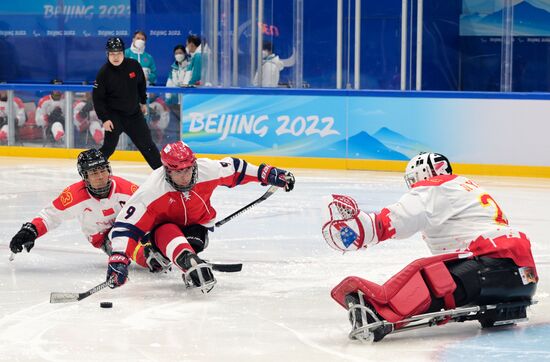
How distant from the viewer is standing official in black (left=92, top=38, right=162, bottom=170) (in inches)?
389

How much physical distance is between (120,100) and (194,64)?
3723mm

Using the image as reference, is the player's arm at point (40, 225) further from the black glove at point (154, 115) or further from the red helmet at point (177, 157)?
the black glove at point (154, 115)

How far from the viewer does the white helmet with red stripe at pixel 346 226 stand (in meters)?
4.39

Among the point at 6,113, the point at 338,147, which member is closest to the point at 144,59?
the point at 6,113

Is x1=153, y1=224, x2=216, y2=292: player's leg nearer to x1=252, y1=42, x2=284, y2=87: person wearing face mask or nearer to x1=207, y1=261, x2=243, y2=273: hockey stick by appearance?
x1=207, y1=261, x2=243, y2=273: hockey stick

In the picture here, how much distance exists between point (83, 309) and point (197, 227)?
927mm

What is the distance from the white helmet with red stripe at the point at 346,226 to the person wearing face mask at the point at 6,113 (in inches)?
379

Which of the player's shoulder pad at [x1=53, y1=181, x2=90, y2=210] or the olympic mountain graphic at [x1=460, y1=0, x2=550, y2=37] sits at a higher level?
the olympic mountain graphic at [x1=460, y1=0, x2=550, y2=37]

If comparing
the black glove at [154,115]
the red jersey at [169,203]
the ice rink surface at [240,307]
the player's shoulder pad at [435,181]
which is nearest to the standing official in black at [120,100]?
the ice rink surface at [240,307]

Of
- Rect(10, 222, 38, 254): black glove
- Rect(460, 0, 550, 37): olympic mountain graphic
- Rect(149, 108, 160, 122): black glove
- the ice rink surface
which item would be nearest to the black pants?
the ice rink surface

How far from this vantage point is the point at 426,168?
187 inches

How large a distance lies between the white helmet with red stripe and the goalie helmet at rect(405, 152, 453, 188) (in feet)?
1.44

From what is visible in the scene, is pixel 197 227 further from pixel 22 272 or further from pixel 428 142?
pixel 428 142

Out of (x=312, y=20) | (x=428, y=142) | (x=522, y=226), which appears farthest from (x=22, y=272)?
(x=312, y=20)
